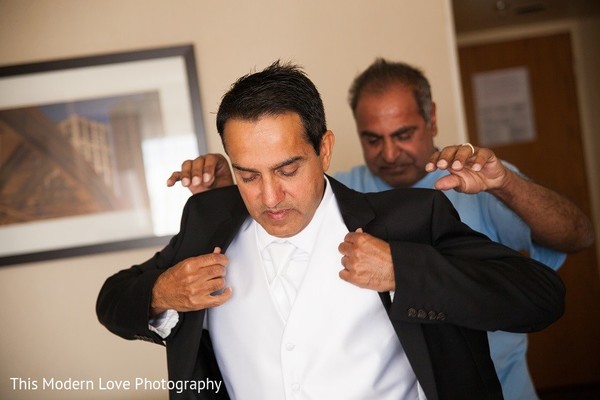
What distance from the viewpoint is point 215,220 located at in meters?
1.98

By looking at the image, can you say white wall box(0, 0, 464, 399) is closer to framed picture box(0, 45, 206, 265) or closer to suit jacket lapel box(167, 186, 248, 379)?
framed picture box(0, 45, 206, 265)

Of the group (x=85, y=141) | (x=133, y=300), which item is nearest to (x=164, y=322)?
(x=133, y=300)

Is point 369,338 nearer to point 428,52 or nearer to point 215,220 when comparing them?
point 215,220

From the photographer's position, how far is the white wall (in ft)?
11.0

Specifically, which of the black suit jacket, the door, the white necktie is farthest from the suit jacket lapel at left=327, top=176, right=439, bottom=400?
the door

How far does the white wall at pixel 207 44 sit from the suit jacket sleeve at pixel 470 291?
5.88ft

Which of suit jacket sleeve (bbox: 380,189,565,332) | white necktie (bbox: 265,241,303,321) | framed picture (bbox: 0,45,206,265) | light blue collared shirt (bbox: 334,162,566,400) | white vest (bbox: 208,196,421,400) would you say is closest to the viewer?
suit jacket sleeve (bbox: 380,189,565,332)

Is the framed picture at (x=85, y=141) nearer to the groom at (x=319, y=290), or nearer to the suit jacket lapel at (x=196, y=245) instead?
the suit jacket lapel at (x=196, y=245)

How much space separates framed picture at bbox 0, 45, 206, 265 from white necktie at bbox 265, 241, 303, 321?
4.98 ft

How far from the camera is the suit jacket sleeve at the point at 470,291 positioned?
1.54m

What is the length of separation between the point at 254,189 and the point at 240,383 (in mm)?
503

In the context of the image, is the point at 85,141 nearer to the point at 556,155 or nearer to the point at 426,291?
the point at 426,291

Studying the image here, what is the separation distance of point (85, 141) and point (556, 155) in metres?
3.97

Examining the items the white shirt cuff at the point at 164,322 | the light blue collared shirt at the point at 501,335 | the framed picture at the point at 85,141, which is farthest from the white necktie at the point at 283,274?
the framed picture at the point at 85,141
